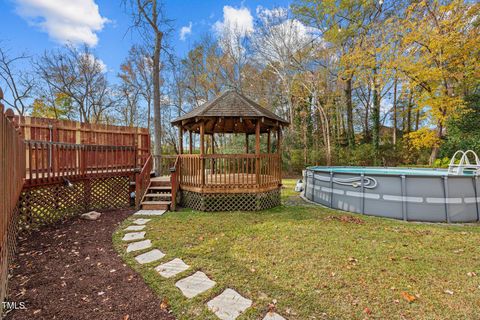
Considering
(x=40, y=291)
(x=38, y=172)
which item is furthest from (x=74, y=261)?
(x=38, y=172)

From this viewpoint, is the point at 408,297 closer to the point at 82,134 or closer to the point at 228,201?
the point at 228,201

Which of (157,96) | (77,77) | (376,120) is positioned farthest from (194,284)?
(77,77)

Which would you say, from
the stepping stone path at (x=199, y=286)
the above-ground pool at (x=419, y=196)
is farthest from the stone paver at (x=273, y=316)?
the above-ground pool at (x=419, y=196)

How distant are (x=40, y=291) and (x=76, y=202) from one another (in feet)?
14.4

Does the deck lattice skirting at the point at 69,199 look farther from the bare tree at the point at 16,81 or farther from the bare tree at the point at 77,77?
the bare tree at the point at 16,81

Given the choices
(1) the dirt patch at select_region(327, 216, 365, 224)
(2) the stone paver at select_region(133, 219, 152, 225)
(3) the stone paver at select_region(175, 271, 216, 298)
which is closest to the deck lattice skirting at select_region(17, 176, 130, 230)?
(2) the stone paver at select_region(133, 219, 152, 225)

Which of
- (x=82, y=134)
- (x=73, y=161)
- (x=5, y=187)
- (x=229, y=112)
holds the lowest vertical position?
(x=5, y=187)

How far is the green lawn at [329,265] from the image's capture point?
2508 mm

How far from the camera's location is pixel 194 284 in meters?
2.97

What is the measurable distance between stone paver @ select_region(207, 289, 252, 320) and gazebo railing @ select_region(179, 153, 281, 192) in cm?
437

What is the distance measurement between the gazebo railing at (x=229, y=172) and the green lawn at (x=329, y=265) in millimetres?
1410

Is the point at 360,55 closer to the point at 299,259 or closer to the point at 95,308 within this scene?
the point at 299,259

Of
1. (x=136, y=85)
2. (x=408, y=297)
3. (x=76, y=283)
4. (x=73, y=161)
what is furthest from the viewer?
(x=136, y=85)

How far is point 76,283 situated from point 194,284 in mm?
1640
